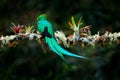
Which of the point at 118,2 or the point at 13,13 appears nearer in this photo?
the point at 13,13

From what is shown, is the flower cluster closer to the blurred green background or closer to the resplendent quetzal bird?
the resplendent quetzal bird

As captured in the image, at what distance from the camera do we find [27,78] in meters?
5.12

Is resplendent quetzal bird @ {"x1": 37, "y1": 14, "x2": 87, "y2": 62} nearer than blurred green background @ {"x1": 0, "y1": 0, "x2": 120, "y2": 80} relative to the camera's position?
Yes

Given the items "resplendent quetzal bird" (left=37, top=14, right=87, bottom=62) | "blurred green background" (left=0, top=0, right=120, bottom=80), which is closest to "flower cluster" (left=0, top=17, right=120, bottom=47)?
"resplendent quetzal bird" (left=37, top=14, right=87, bottom=62)

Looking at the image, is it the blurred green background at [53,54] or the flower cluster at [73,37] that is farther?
the blurred green background at [53,54]

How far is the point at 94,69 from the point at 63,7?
80cm

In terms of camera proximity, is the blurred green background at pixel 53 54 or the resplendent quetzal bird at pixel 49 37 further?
the blurred green background at pixel 53 54

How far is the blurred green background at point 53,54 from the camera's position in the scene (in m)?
5.13

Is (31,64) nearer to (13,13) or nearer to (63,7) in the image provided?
(13,13)

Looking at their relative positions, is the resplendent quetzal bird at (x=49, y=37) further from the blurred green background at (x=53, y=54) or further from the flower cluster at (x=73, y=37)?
the blurred green background at (x=53, y=54)

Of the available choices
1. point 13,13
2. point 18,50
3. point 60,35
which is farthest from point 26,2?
point 60,35

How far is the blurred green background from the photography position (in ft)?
16.8

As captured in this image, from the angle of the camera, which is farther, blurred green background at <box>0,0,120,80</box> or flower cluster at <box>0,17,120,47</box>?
blurred green background at <box>0,0,120,80</box>

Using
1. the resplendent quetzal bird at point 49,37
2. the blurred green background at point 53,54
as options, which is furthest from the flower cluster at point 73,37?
the blurred green background at point 53,54
